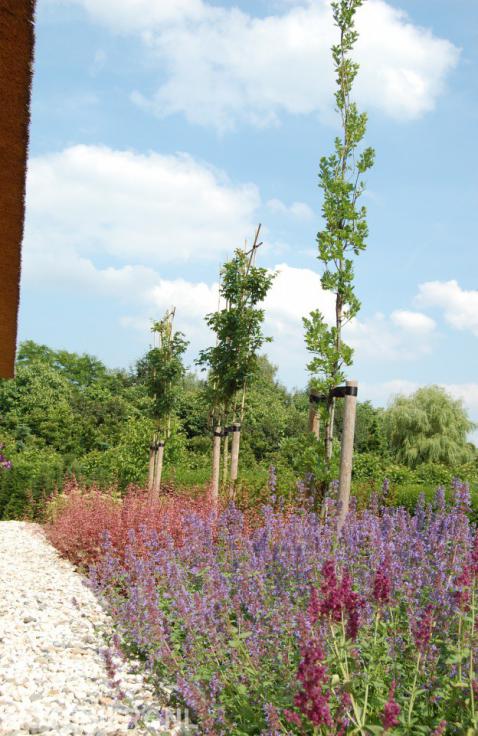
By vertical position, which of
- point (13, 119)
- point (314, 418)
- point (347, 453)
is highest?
point (13, 119)

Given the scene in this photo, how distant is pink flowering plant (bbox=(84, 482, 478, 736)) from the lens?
7.77ft

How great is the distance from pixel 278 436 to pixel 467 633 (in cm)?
1943

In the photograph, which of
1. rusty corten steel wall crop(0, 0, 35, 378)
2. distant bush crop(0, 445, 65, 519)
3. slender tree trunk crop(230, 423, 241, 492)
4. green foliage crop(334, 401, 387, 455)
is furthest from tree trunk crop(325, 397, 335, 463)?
green foliage crop(334, 401, 387, 455)

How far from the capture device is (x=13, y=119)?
2.29 meters

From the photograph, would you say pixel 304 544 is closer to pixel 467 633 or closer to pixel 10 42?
pixel 467 633

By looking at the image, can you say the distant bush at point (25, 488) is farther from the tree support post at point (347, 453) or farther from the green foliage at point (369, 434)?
the green foliage at point (369, 434)

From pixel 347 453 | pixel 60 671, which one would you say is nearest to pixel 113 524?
pixel 347 453

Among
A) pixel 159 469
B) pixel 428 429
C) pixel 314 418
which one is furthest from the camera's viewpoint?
pixel 428 429

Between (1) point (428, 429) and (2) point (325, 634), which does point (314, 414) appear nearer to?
(2) point (325, 634)

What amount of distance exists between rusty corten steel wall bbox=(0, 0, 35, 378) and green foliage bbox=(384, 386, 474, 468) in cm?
2233

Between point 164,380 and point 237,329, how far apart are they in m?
3.69

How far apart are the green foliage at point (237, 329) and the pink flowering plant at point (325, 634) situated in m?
4.95

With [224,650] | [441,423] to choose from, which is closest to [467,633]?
[224,650]

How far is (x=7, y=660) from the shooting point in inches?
170
